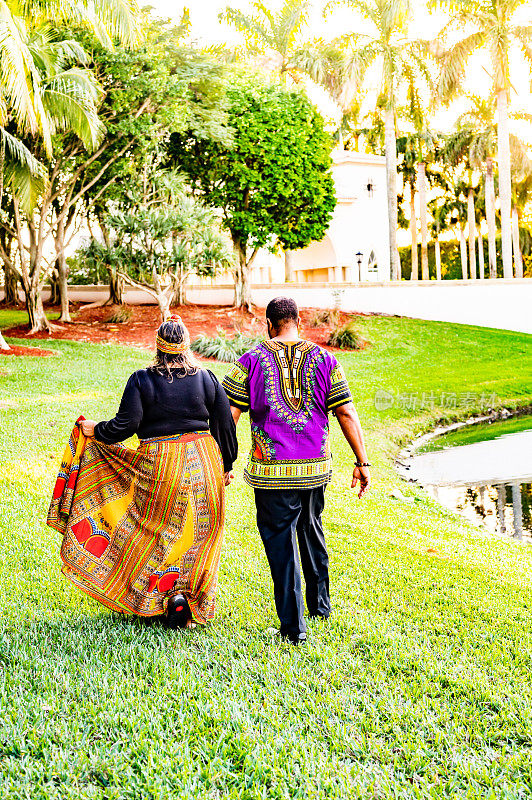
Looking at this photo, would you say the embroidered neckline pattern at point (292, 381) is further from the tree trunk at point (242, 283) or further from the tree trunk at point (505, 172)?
the tree trunk at point (505, 172)

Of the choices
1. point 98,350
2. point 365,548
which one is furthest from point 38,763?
point 98,350

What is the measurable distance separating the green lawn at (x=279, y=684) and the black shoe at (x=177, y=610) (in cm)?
9

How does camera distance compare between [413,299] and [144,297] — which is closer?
[413,299]

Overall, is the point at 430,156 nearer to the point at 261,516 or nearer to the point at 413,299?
the point at 413,299

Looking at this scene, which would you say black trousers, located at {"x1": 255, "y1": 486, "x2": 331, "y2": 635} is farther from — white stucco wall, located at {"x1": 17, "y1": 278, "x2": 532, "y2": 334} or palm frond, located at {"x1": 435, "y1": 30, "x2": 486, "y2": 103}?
palm frond, located at {"x1": 435, "y1": 30, "x2": 486, "y2": 103}

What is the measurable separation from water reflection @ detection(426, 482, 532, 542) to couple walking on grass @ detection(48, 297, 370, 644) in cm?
467

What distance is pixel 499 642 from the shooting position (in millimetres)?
4738

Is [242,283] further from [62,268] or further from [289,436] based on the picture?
[289,436]

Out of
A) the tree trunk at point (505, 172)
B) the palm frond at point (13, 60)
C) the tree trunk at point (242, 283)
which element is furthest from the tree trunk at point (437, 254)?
the palm frond at point (13, 60)

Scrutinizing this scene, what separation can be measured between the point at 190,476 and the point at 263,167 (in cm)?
2489

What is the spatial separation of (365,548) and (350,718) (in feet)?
11.4

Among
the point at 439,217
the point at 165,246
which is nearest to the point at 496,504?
the point at 165,246

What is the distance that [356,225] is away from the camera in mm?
40219

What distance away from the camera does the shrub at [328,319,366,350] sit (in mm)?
25156
